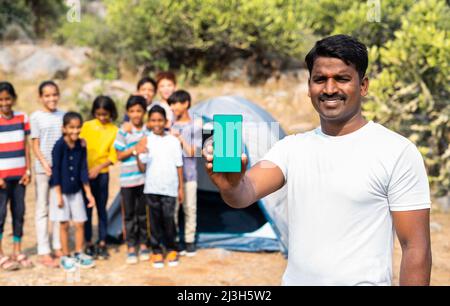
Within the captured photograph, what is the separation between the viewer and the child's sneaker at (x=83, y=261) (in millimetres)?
4875

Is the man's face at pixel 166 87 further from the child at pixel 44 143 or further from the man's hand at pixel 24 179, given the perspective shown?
the man's hand at pixel 24 179

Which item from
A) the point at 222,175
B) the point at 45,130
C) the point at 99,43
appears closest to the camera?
the point at 222,175

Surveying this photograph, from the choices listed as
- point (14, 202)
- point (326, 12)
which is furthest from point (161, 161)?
point (326, 12)

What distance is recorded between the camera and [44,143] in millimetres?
4785

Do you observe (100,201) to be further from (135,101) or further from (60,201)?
(135,101)

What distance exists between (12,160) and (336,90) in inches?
144

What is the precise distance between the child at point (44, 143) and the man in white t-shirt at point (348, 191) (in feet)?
11.4

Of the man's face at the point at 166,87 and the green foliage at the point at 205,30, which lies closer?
the man's face at the point at 166,87

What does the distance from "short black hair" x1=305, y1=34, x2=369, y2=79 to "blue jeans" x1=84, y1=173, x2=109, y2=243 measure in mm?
3666

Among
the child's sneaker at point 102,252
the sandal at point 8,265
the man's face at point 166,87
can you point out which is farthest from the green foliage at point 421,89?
the sandal at point 8,265

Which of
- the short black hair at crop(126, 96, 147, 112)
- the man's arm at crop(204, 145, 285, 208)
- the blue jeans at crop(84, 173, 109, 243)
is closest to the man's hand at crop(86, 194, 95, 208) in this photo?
the blue jeans at crop(84, 173, 109, 243)

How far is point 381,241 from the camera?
1615 millimetres

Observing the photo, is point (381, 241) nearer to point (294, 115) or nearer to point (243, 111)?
point (243, 111)

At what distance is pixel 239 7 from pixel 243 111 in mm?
A: 7507
